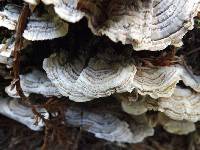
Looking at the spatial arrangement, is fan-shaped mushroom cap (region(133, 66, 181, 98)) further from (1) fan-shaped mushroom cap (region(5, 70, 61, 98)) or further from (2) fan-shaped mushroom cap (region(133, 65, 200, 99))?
(1) fan-shaped mushroom cap (region(5, 70, 61, 98))

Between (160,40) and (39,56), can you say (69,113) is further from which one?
(160,40)

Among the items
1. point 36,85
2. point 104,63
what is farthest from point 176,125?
point 36,85

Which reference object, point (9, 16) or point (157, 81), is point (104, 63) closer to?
point (157, 81)

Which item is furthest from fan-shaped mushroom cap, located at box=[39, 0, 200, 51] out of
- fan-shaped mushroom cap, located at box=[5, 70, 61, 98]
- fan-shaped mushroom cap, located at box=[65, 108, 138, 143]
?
fan-shaped mushroom cap, located at box=[65, 108, 138, 143]

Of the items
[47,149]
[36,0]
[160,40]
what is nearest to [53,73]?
[36,0]

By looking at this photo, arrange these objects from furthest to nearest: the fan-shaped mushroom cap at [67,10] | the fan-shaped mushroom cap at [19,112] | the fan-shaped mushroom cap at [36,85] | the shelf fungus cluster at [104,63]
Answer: the fan-shaped mushroom cap at [19,112]
the fan-shaped mushroom cap at [36,85]
the shelf fungus cluster at [104,63]
the fan-shaped mushroom cap at [67,10]

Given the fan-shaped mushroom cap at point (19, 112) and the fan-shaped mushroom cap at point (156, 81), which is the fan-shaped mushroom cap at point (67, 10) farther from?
the fan-shaped mushroom cap at point (19, 112)

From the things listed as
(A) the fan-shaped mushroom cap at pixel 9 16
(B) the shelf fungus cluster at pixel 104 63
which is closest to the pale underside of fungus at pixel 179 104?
(B) the shelf fungus cluster at pixel 104 63
